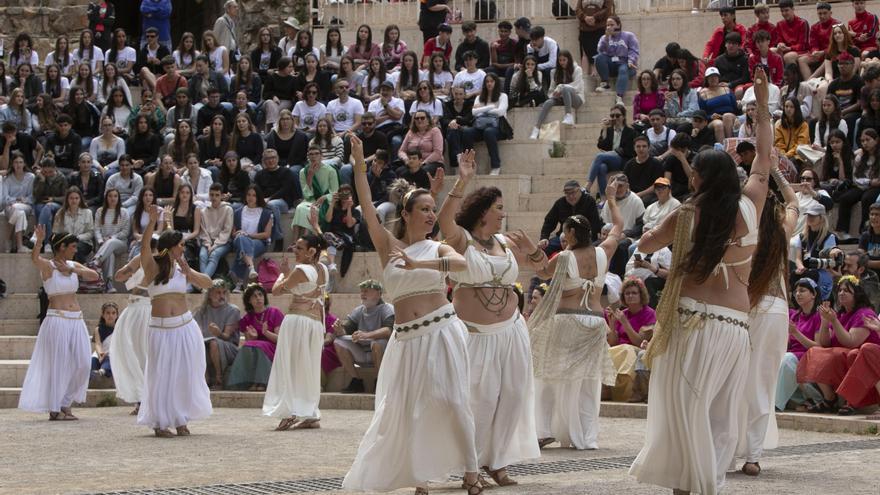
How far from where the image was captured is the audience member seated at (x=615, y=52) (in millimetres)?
22422

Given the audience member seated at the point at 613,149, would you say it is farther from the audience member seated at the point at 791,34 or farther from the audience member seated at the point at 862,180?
the audience member seated at the point at 862,180

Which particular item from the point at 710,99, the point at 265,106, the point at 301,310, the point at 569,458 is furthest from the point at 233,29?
the point at 569,458

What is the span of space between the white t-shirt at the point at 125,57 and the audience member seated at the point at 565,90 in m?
7.74

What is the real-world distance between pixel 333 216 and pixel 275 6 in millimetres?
11786

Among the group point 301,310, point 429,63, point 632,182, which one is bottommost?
point 301,310

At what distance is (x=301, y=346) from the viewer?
14.3m

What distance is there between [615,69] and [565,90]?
1.30m

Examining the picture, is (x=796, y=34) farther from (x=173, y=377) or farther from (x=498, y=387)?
(x=498, y=387)

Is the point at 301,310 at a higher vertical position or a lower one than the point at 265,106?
lower

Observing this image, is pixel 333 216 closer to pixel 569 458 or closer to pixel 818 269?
pixel 818 269

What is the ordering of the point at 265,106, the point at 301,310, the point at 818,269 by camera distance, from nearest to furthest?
the point at 301,310 → the point at 818,269 → the point at 265,106

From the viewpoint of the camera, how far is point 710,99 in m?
20.0

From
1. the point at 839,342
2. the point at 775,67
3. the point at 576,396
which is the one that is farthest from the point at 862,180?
the point at 576,396

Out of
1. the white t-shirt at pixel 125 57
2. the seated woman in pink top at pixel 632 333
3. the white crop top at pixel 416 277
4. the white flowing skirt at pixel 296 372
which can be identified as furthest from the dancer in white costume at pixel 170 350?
the white t-shirt at pixel 125 57
